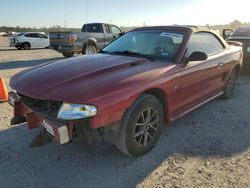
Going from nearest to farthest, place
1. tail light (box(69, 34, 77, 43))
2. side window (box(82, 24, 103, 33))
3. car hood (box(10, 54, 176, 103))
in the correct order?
car hood (box(10, 54, 176, 103)) → tail light (box(69, 34, 77, 43)) → side window (box(82, 24, 103, 33))

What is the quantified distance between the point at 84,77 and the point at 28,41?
20.1 meters

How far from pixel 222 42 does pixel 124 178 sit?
143 inches

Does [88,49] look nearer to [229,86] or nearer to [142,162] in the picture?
[229,86]

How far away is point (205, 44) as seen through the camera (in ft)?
15.2

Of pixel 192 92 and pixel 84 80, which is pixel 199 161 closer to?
pixel 192 92

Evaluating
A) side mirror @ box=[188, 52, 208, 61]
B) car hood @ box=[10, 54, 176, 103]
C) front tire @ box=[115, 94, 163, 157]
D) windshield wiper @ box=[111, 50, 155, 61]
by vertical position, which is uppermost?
side mirror @ box=[188, 52, 208, 61]

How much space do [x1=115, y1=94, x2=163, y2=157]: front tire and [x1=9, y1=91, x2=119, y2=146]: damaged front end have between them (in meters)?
0.16

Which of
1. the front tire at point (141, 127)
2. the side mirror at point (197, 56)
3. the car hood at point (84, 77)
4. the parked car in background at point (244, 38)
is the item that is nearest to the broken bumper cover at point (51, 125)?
the car hood at point (84, 77)

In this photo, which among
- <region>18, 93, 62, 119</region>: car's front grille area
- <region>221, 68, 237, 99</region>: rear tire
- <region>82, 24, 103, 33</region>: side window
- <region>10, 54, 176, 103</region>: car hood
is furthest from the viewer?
<region>82, 24, 103, 33</region>: side window

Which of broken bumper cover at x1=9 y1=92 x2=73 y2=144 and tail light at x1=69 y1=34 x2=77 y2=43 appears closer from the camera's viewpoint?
broken bumper cover at x1=9 y1=92 x2=73 y2=144

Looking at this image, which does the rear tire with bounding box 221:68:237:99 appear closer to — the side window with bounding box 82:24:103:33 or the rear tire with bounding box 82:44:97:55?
the rear tire with bounding box 82:44:97:55

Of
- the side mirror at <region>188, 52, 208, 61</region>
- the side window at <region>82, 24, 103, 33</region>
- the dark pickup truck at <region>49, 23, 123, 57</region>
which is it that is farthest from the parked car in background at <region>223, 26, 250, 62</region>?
the side window at <region>82, 24, 103, 33</region>

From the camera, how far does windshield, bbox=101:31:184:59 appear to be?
3.98 m

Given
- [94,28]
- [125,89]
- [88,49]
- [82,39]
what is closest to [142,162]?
[125,89]
